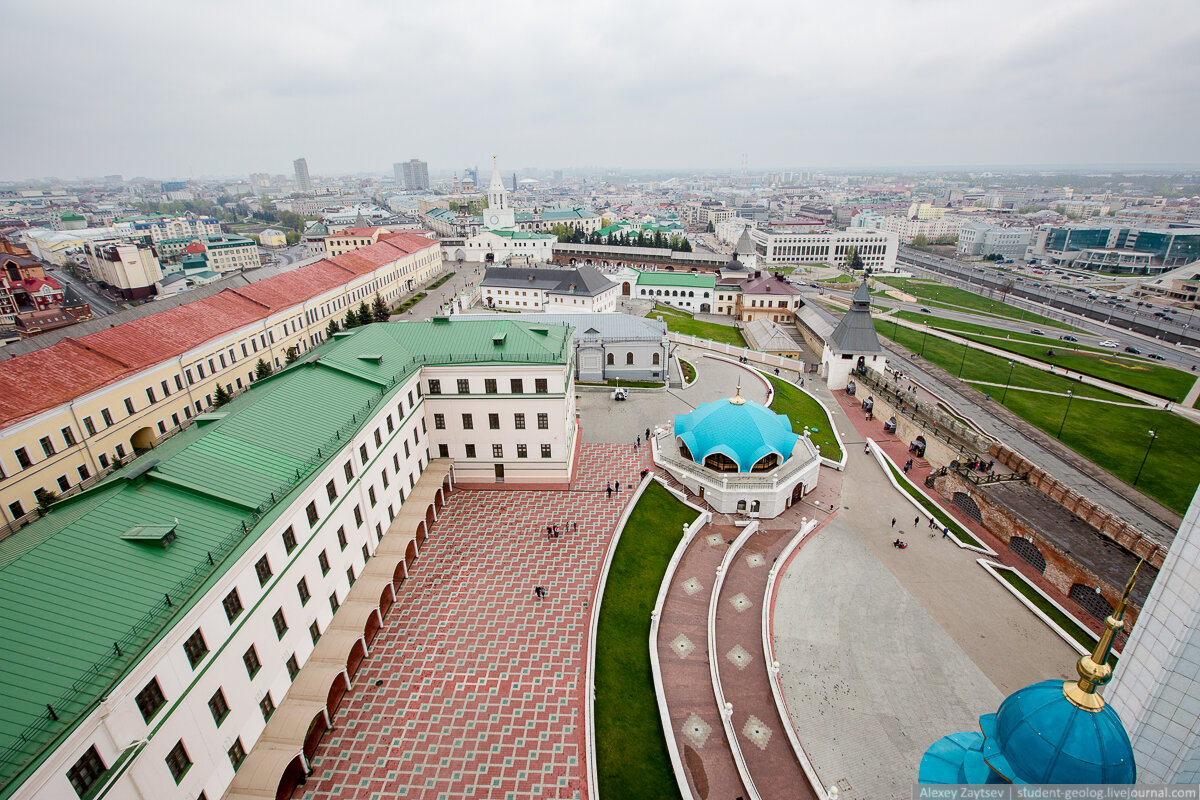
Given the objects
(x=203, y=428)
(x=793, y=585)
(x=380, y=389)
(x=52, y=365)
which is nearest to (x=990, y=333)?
(x=793, y=585)

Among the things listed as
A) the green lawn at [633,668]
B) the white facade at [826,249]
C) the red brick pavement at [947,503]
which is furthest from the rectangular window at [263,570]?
the white facade at [826,249]

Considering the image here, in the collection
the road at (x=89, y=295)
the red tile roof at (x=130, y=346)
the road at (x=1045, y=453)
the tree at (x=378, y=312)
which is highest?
the red tile roof at (x=130, y=346)

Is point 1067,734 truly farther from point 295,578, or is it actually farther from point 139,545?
point 139,545

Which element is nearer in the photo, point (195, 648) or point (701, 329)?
point (195, 648)

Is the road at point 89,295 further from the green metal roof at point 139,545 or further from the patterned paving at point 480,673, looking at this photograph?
the patterned paving at point 480,673

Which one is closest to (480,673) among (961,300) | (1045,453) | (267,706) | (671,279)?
(267,706)
